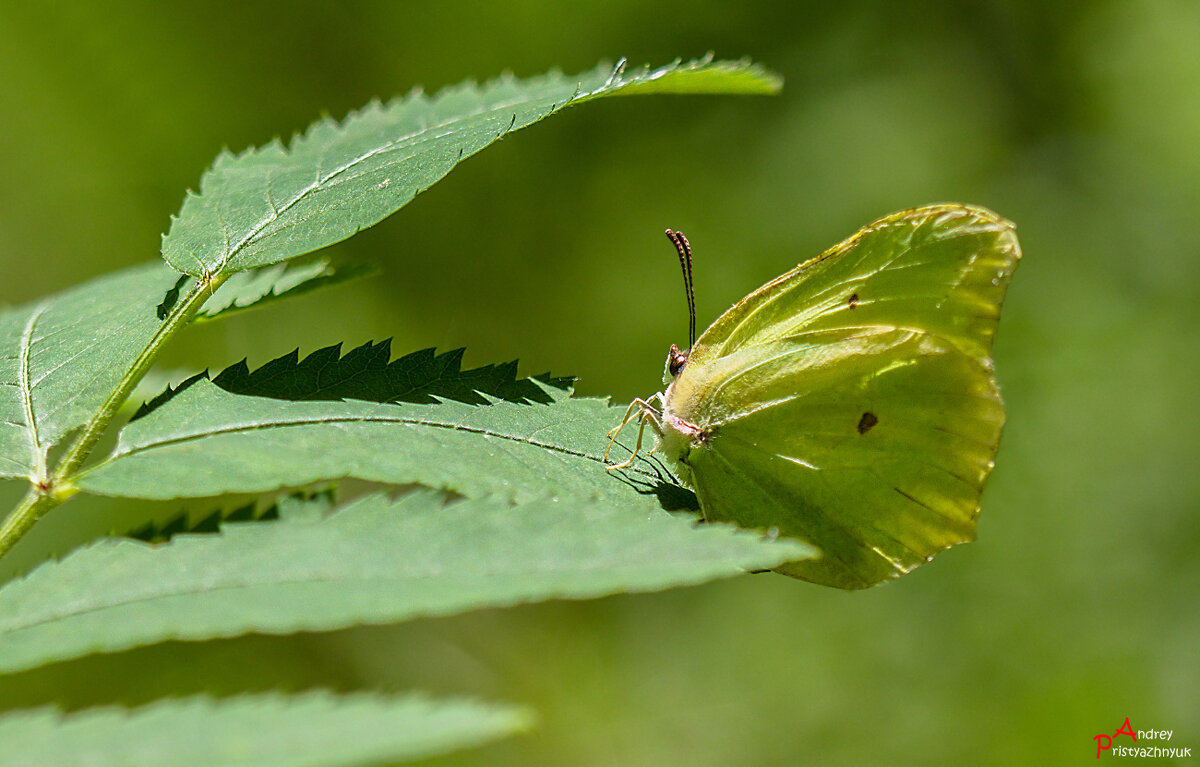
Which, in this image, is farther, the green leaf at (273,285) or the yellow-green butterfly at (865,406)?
the yellow-green butterfly at (865,406)

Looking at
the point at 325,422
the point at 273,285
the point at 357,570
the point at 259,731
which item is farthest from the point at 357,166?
the point at 259,731

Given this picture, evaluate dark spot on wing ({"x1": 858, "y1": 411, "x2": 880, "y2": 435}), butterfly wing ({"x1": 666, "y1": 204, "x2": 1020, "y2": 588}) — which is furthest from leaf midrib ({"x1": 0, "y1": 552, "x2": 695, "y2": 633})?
dark spot on wing ({"x1": 858, "y1": 411, "x2": 880, "y2": 435})

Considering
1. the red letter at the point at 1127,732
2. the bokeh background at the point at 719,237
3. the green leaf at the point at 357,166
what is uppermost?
the green leaf at the point at 357,166

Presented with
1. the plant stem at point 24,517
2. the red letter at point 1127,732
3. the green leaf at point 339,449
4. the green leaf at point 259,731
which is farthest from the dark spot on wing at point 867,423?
the red letter at point 1127,732

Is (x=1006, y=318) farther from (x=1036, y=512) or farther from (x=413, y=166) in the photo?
(x=413, y=166)

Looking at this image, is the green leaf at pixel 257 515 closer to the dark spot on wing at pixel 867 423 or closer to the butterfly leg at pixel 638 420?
the butterfly leg at pixel 638 420

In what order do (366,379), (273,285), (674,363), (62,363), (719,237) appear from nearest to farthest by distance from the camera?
(366,379)
(62,363)
(273,285)
(674,363)
(719,237)

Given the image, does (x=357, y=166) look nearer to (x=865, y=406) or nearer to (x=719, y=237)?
(x=865, y=406)
